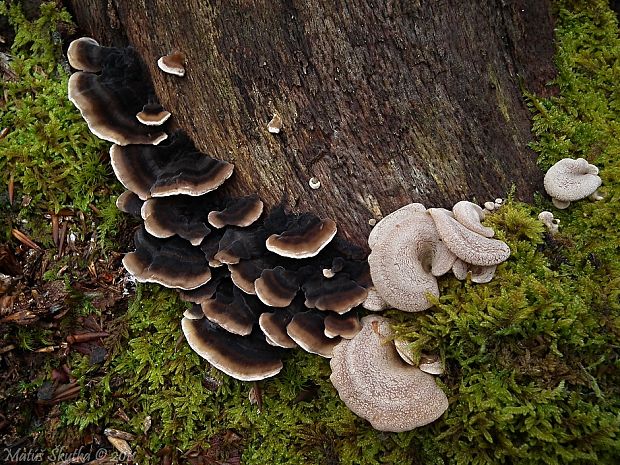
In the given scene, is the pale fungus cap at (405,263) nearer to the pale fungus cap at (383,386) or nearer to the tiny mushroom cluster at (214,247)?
the tiny mushroom cluster at (214,247)

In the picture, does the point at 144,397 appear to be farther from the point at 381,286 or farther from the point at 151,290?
the point at 381,286

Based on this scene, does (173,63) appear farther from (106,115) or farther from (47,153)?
(47,153)

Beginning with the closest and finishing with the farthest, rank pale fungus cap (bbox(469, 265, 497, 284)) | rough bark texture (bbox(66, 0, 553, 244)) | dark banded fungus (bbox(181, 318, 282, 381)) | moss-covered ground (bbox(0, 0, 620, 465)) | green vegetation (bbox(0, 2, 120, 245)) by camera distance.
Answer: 1. moss-covered ground (bbox(0, 0, 620, 465))
2. pale fungus cap (bbox(469, 265, 497, 284))
3. rough bark texture (bbox(66, 0, 553, 244))
4. dark banded fungus (bbox(181, 318, 282, 381))
5. green vegetation (bbox(0, 2, 120, 245))

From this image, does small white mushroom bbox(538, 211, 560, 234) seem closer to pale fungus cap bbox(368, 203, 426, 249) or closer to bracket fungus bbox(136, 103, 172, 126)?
pale fungus cap bbox(368, 203, 426, 249)

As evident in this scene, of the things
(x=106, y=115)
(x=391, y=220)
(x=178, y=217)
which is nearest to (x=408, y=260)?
(x=391, y=220)

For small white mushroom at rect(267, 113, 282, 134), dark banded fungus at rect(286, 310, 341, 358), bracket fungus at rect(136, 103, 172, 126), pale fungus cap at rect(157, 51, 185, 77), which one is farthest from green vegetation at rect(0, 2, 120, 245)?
dark banded fungus at rect(286, 310, 341, 358)

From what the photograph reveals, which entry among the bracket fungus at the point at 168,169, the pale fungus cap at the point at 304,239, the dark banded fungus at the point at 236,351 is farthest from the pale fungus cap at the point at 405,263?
the bracket fungus at the point at 168,169
